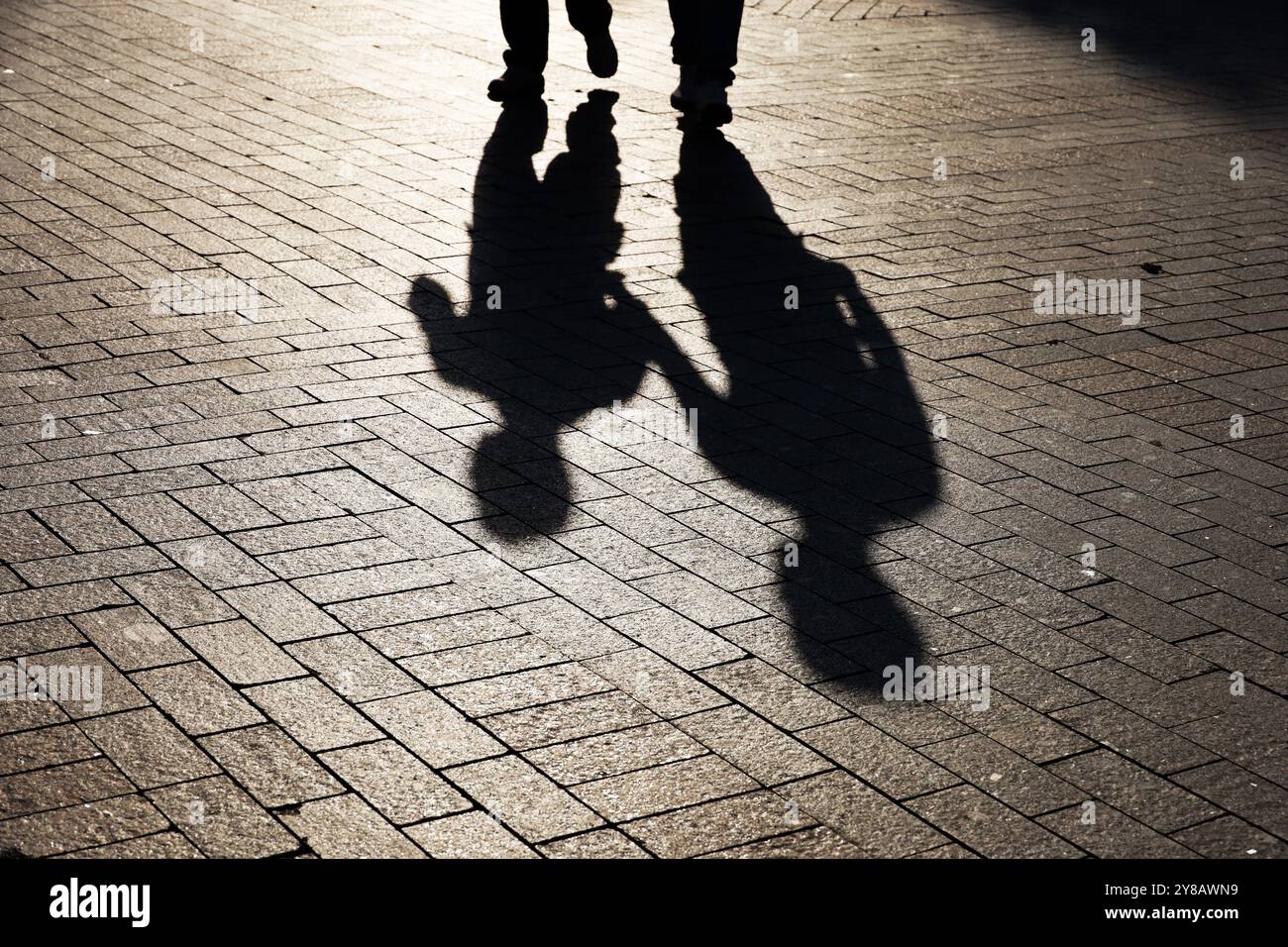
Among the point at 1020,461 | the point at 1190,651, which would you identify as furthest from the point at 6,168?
the point at 1190,651

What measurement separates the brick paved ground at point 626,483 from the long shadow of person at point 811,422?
23 mm

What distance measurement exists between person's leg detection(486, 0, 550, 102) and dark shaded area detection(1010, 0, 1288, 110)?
5292mm

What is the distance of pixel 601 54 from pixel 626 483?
664cm

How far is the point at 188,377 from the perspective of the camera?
618cm

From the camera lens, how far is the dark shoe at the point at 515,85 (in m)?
10.8

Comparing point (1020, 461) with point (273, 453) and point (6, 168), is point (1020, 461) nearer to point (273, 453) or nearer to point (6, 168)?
point (273, 453)

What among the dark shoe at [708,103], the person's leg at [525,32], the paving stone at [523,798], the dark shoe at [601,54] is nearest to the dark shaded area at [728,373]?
the dark shoe at [708,103]

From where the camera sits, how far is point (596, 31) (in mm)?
11234

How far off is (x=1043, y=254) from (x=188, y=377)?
4456mm

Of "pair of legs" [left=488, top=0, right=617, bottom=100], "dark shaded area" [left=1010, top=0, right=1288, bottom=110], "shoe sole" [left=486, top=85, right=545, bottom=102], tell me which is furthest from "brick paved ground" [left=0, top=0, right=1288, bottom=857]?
"dark shaded area" [left=1010, top=0, right=1288, bottom=110]

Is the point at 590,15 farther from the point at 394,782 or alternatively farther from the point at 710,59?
the point at 394,782

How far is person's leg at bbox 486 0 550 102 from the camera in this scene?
1084cm

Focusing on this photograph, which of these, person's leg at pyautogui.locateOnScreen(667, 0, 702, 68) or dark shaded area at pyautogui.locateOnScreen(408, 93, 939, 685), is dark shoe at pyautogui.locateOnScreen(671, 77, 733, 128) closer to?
person's leg at pyautogui.locateOnScreen(667, 0, 702, 68)

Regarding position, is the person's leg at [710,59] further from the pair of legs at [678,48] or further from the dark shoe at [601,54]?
the dark shoe at [601,54]
